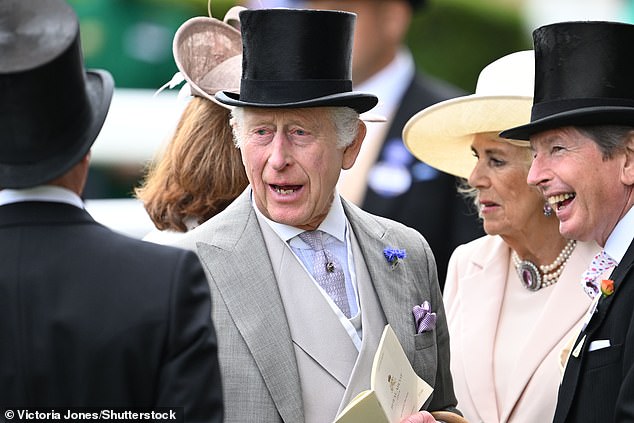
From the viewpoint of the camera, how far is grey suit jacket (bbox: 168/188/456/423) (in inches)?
144

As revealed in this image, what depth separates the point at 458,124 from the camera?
5012mm

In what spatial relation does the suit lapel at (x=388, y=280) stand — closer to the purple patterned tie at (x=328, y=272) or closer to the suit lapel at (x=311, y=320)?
the purple patterned tie at (x=328, y=272)

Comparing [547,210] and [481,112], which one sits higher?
[481,112]

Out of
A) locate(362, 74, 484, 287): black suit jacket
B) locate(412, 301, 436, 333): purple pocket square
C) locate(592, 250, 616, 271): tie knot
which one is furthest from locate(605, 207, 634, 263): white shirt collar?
locate(362, 74, 484, 287): black suit jacket

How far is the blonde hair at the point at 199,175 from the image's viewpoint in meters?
4.48

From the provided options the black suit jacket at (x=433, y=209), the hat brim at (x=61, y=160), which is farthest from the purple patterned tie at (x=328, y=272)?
the black suit jacket at (x=433, y=209)

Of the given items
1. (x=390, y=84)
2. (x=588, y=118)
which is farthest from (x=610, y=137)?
(x=390, y=84)

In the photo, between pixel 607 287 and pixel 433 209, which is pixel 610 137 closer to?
pixel 607 287

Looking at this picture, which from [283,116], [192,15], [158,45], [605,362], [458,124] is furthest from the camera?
[192,15]

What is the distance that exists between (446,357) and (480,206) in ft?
2.98

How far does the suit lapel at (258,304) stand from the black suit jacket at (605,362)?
2.79 feet

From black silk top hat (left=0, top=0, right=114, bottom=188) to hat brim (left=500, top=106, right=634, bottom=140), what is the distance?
5.40 ft

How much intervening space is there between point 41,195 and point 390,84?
495cm

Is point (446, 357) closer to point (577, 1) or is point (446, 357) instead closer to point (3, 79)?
point (3, 79)
